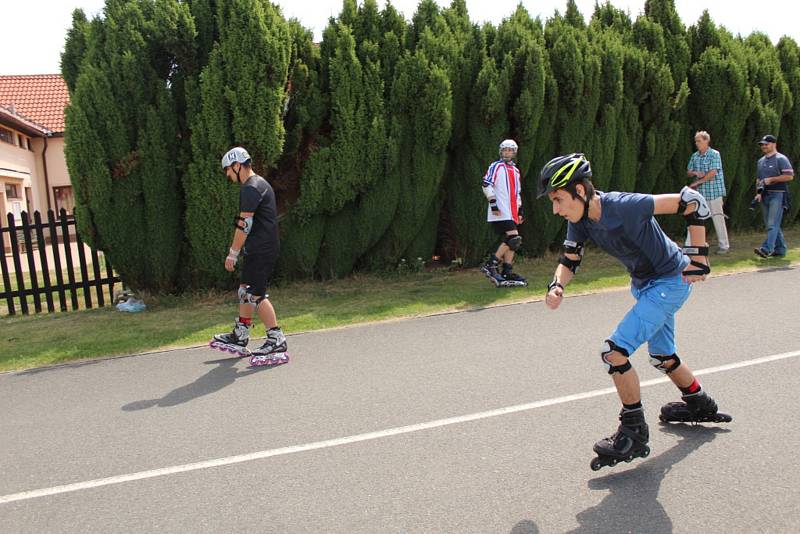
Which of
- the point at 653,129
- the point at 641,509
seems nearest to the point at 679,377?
the point at 641,509

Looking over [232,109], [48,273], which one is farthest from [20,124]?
[232,109]

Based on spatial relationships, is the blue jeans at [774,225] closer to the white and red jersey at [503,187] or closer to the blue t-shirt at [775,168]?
the blue t-shirt at [775,168]

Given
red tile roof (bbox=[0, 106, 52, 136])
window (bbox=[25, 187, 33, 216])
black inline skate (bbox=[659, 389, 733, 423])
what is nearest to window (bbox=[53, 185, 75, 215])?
window (bbox=[25, 187, 33, 216])

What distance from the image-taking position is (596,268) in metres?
11.1

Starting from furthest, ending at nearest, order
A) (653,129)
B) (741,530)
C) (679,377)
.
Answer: (653,129) < (679,377) < (741,530)

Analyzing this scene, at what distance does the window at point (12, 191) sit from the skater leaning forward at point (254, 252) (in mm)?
23641

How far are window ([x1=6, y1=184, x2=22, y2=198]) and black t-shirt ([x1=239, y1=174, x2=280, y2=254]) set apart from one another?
23.8m

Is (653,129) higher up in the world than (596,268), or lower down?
higher up

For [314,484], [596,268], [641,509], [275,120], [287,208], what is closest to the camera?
[641,509]

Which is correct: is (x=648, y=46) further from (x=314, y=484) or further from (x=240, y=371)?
(x=314, y=484)

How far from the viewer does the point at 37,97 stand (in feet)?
107

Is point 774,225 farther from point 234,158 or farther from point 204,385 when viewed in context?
point 204,385

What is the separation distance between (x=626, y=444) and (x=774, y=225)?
29.6 feet

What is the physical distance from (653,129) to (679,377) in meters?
9.47
